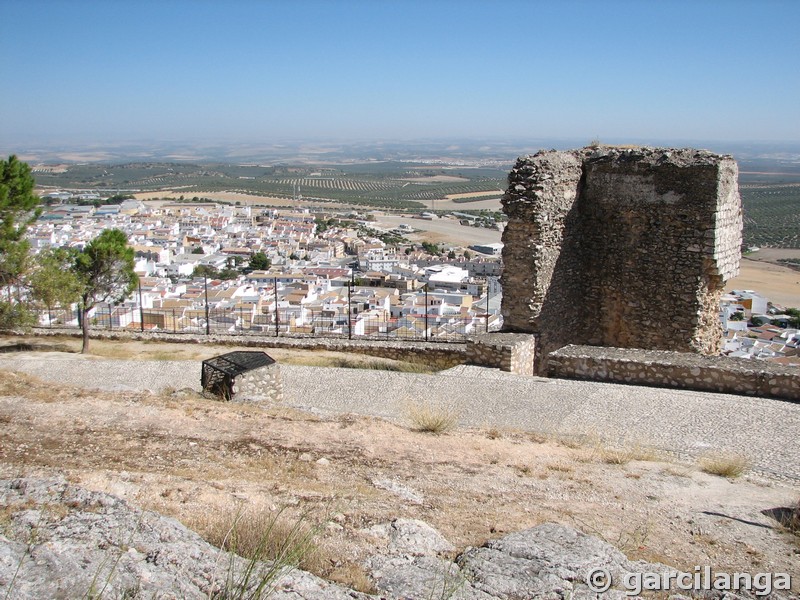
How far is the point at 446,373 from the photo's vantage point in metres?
9.71

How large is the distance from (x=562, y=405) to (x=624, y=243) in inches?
142

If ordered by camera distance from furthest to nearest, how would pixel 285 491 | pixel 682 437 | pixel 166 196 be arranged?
pixel 166 196 < pixel 682 437 < pixel 285 491

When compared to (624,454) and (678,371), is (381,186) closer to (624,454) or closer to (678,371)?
(678,371)

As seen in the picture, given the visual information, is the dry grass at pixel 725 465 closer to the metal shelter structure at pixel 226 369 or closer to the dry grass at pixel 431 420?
the dry grass at pixel 431 420

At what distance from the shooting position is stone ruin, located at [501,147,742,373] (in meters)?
9.80

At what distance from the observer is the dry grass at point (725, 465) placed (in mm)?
5691

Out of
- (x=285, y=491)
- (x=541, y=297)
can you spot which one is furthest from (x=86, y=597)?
(x=541, y=297)

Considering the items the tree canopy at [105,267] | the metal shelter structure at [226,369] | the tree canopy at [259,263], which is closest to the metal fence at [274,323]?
the tree canopy at [105,267]

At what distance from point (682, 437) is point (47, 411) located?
21.1 feet

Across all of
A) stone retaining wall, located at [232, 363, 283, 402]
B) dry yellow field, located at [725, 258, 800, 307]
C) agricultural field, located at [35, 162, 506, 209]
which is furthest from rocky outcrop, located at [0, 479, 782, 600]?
agricultural field, located at [35, 162, 506, 209]

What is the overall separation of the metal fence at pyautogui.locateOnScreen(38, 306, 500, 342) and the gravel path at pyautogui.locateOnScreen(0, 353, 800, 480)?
14.8 ft

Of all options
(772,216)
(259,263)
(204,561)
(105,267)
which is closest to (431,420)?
(204,561)

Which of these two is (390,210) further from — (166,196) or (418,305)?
(418,305)

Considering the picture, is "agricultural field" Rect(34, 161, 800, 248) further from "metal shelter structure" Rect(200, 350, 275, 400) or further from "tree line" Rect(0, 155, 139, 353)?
"metal shelter structure" Rect(200, 350, 275, 400)
